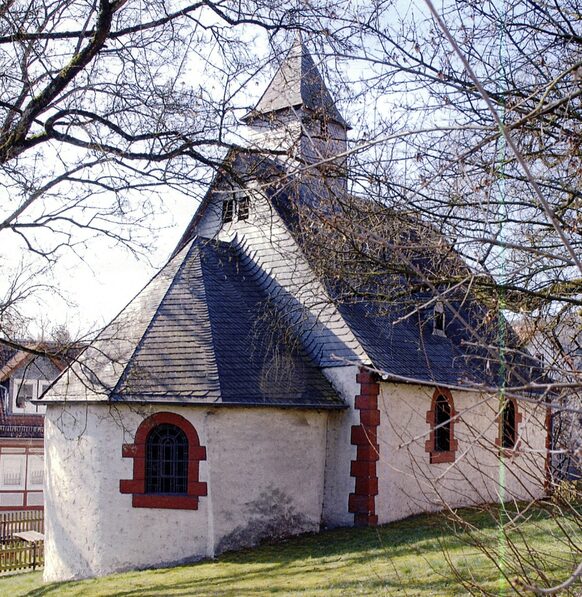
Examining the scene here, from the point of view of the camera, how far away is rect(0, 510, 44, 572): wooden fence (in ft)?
64.8

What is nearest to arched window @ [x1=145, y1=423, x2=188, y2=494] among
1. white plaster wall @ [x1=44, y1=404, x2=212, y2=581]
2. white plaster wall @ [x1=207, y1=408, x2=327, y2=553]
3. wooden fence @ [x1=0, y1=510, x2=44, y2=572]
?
white plaster wall @ [x1=44, y1=404, x2=212, y2=581]

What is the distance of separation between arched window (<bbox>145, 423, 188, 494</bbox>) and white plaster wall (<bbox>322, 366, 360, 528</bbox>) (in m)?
2.91

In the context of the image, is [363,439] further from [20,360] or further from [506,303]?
[20,360]

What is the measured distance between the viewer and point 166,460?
1480 cm

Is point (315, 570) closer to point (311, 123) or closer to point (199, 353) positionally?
point (199, 353)

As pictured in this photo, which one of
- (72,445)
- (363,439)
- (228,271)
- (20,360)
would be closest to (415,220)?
(363,439)

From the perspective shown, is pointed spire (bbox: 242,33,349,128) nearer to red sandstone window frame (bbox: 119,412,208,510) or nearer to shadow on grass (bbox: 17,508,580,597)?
shadow on grass (bbox: 17,508,580,597)

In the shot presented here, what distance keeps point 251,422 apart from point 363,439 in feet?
7.29

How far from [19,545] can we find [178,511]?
8.71 m

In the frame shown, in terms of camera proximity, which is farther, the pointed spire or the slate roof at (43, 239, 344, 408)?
the slate roof at (43, 239, 344, 408)

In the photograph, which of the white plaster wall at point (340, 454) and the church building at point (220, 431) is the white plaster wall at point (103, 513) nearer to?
the church building at point (220, 431)

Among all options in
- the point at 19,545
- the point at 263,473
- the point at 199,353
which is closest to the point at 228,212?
the point at 199,353

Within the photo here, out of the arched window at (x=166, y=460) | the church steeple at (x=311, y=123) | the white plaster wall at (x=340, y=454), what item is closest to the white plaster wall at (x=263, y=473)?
the white plaster wall at (x=340, y=454)

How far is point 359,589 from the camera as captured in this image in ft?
34.3
